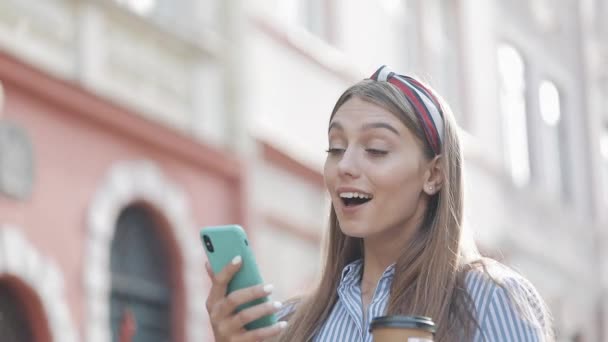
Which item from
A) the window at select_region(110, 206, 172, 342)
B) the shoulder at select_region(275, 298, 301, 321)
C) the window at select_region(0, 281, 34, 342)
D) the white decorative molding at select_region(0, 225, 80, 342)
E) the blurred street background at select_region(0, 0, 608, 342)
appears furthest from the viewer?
the window at select_region(110, 206, 172, 342)

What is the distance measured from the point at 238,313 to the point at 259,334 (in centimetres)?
7

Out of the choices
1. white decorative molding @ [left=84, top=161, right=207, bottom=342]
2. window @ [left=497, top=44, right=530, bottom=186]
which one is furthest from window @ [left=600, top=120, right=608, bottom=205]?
white decorative molding @ [left=84, top=161, right=207, bottom=342]

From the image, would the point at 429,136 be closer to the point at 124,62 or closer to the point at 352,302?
the point at 352,302

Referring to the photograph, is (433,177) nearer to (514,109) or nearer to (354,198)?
(354,198)

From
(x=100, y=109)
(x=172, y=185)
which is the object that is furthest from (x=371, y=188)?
(x=172, y=185)

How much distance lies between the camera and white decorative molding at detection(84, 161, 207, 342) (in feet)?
35.7

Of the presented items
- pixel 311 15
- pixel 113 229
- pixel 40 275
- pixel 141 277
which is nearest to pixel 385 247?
pixel 40 275

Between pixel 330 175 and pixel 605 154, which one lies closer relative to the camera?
pixel 330 175

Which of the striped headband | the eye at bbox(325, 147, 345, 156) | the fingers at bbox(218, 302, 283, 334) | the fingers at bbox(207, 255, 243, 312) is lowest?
the fingers at bbox(218, 302, 283, 334)

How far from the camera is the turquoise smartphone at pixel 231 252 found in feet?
12.0

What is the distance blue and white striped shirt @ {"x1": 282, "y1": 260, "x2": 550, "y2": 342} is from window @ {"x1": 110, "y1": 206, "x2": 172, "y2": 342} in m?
7.74

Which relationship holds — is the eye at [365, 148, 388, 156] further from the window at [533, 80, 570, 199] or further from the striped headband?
the window at [533, 80, 570, 199]

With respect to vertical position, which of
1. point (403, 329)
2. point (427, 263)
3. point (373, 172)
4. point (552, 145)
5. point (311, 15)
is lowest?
point (403, 329)

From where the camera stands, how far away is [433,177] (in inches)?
144
